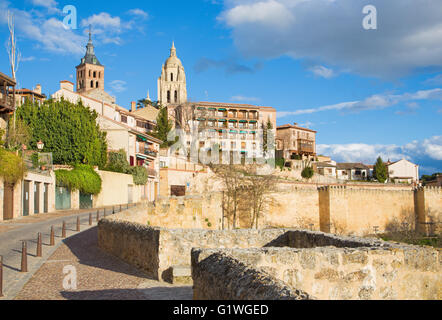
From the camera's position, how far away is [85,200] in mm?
39312

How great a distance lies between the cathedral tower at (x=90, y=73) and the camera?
13525 centimetres

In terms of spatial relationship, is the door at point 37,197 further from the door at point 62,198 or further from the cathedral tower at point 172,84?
the cathedral tower at point 172,84

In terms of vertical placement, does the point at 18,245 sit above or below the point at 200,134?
below

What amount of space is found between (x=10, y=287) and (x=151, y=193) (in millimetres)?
45022

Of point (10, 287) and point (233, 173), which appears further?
point (233, 173)

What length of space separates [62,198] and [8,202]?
338 inches

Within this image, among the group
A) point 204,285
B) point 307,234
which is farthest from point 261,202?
point 204,285

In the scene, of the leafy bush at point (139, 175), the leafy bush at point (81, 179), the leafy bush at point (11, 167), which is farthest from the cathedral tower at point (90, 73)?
the leafy bush at point (11, 167)

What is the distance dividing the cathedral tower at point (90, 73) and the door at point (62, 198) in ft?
337

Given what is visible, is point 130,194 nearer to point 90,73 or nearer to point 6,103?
point 6,103

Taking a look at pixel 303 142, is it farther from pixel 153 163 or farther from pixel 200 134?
pixel 153 163

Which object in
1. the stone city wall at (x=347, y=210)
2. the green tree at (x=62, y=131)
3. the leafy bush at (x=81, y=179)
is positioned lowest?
the stone city wall at (x=347, y=210)

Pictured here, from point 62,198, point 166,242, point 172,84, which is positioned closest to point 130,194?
point 62,198
